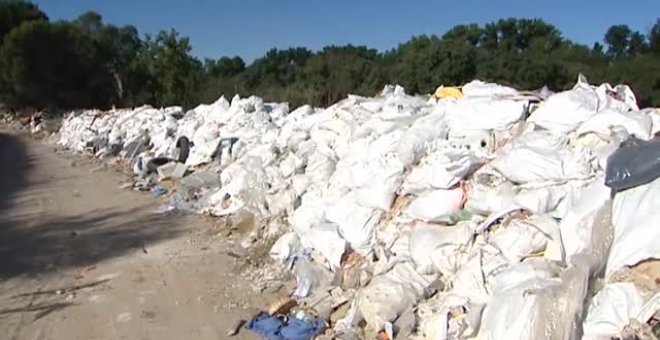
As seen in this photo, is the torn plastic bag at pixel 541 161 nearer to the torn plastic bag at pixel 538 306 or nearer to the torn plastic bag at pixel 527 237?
the torn plastic bag at pixel 527 237

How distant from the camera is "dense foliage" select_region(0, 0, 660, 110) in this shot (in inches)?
875

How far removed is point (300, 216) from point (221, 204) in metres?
2.13

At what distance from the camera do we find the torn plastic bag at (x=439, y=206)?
4.29 m

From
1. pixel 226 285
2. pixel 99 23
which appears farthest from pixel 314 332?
pixel 99 23

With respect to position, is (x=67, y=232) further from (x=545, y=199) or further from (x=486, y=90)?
(x=545, y=199)

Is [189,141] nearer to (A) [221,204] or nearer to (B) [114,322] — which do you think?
(A) [221,204]

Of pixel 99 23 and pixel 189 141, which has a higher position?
pixel 99 23

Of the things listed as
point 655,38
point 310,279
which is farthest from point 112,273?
point 655,38

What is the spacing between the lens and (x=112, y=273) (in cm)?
550

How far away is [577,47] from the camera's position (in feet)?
96.8

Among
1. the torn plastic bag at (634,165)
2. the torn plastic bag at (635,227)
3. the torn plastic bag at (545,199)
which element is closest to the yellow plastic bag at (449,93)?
the torn plastic bag at (545,199)

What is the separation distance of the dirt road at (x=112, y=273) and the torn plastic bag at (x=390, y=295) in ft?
2.63

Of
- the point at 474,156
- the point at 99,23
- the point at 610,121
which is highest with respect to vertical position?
the point at 99,23

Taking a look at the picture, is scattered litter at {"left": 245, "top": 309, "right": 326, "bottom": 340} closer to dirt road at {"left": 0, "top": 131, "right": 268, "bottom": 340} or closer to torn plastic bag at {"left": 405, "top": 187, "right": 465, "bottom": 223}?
dirt road at {"left": 0, "top": 131, "right": 268, "bottom": 340}
